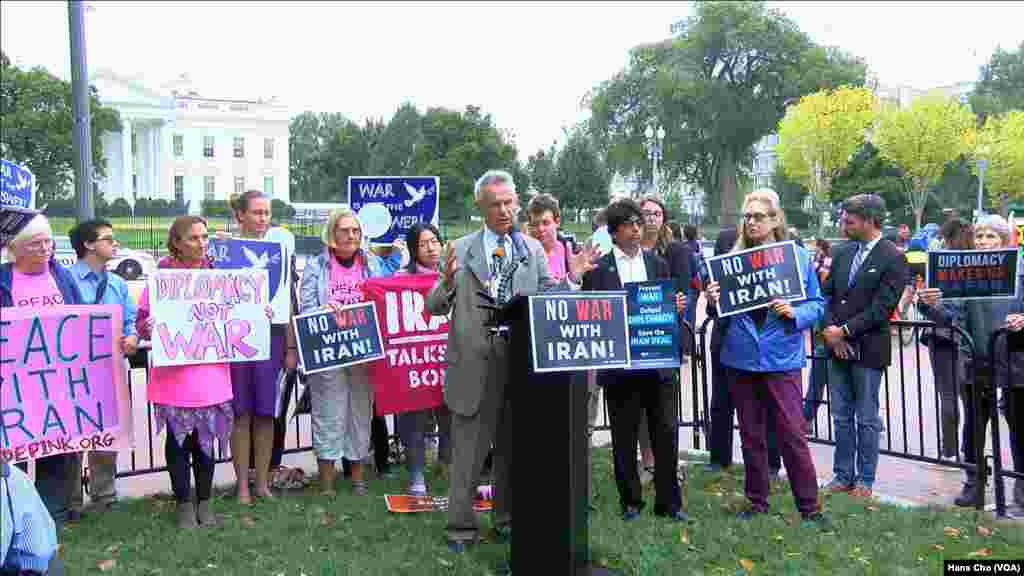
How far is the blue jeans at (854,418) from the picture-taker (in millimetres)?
6430

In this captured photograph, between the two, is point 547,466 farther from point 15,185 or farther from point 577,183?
point 577,183

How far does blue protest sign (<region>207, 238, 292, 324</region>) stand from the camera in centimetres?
638

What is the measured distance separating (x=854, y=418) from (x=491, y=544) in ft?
9.88

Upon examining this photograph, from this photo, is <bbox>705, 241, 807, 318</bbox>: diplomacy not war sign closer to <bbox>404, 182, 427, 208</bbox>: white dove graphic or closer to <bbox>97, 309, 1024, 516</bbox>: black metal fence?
<bbox>97, 309, 1024, 516</bbox>: black metal fence

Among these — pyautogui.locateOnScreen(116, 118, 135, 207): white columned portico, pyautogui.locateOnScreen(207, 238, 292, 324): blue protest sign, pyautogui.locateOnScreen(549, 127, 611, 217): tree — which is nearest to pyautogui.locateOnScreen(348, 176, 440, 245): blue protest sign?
pyautogui.locateOnScreen(207, 238, 292, 324): blue protest sign

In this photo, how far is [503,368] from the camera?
5.37 meters

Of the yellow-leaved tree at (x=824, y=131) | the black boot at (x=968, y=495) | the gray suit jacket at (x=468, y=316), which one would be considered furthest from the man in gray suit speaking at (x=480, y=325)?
the yellow-leaved tree at (x=824, y=131)

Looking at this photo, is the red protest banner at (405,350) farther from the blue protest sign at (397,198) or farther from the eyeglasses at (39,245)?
the blue protest sign at (397,198)

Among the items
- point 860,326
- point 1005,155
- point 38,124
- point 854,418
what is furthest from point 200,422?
point 1005,155

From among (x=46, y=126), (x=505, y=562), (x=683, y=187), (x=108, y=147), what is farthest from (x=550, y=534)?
(x=108, y=147)

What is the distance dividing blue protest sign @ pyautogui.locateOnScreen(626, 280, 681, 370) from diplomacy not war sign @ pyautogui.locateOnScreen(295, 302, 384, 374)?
1.84 meters

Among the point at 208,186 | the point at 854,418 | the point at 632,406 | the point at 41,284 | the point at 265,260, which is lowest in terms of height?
the point at 854,418

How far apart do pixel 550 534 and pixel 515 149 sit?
4570cm

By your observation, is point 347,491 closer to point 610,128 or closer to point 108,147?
point 610,128
